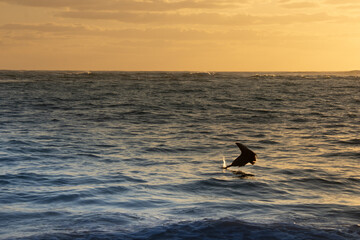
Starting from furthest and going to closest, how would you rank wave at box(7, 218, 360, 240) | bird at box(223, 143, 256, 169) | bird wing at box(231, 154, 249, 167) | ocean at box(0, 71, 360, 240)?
bird wing at box(231, 154, 249, 167) < bird at box(223, 143, 256, 169) < ocean at box(0, 71, 360, 240) < wave at box(7, 218, 360, 240)

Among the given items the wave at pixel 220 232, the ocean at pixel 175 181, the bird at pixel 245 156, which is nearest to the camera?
the wave at pixel 220 232

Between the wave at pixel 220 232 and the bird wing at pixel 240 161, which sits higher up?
the bird wing at pixel 240 161

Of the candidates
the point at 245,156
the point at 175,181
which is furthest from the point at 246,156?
the point at 175,181

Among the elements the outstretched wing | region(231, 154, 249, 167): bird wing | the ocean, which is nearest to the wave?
the ocean

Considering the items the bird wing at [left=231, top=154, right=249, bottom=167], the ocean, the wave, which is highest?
the bird wing at [left=231, top=154, right=249, bottom=167]

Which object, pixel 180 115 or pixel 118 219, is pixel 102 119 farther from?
pixel 118 219

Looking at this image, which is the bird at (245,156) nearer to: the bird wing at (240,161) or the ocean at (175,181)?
the bird wing at (240,161)

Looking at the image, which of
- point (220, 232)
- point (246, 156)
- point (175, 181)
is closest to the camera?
point (220, 232)

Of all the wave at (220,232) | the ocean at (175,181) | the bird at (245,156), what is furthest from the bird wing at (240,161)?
the wave at (220,232)

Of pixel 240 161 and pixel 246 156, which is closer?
pixel 246 156

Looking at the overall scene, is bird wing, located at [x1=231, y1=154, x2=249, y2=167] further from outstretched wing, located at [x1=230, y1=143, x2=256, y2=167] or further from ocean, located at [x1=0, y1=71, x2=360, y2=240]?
ocean, located at [x1=0, y1=71, x2=360, y2=240]

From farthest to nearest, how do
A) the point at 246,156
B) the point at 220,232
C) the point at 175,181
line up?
the point at 175,181 < the point at 246,156 < the point at 220,232

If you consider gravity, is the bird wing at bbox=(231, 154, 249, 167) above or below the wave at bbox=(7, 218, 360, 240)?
above

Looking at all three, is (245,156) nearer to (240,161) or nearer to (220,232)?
(240,161)
